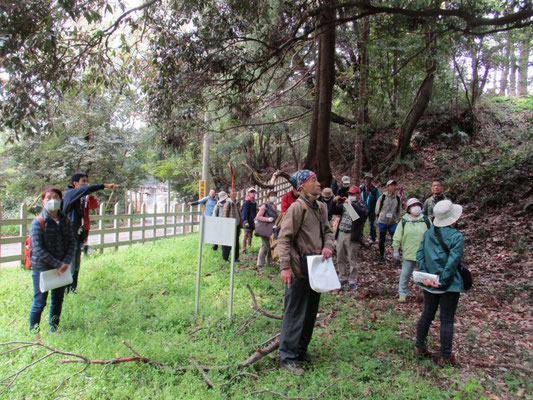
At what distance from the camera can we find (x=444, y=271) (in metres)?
3.67

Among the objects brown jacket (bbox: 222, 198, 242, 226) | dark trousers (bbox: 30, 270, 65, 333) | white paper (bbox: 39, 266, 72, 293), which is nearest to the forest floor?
brown jacket (bbox: 222, 198, 242, 226)

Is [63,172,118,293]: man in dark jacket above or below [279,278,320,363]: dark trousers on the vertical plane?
above

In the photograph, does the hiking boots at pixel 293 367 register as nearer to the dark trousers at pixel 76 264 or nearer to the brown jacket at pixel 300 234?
the brown jacket at pixel 300 234

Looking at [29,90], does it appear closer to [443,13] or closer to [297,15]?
[297,15]

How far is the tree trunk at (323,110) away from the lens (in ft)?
28.2

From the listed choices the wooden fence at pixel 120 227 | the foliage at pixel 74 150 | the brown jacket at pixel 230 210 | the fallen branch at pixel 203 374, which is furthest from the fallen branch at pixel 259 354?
the foliage at pixel 74 150

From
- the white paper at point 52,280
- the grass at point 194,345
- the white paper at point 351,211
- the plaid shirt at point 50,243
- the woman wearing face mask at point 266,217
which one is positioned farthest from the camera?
the woman wearing face mask at point 266,217

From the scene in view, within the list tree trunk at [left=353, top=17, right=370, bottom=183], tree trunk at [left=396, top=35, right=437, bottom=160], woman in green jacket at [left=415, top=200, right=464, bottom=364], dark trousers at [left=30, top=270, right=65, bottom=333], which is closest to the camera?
woman in green jacket at [left=415, top=200, right=464, bottom=364]

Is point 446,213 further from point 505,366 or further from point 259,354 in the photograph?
point 259,354

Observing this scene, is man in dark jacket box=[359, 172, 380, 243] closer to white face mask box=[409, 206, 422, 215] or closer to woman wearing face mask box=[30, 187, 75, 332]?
white face mask box=[409, 206, 422, 215]

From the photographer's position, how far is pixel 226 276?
7094 mm

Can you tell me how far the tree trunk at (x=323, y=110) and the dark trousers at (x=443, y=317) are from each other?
4955 mm

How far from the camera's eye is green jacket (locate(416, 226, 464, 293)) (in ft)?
12.0

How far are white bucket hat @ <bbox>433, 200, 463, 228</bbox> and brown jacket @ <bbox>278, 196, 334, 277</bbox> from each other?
1.21 m
